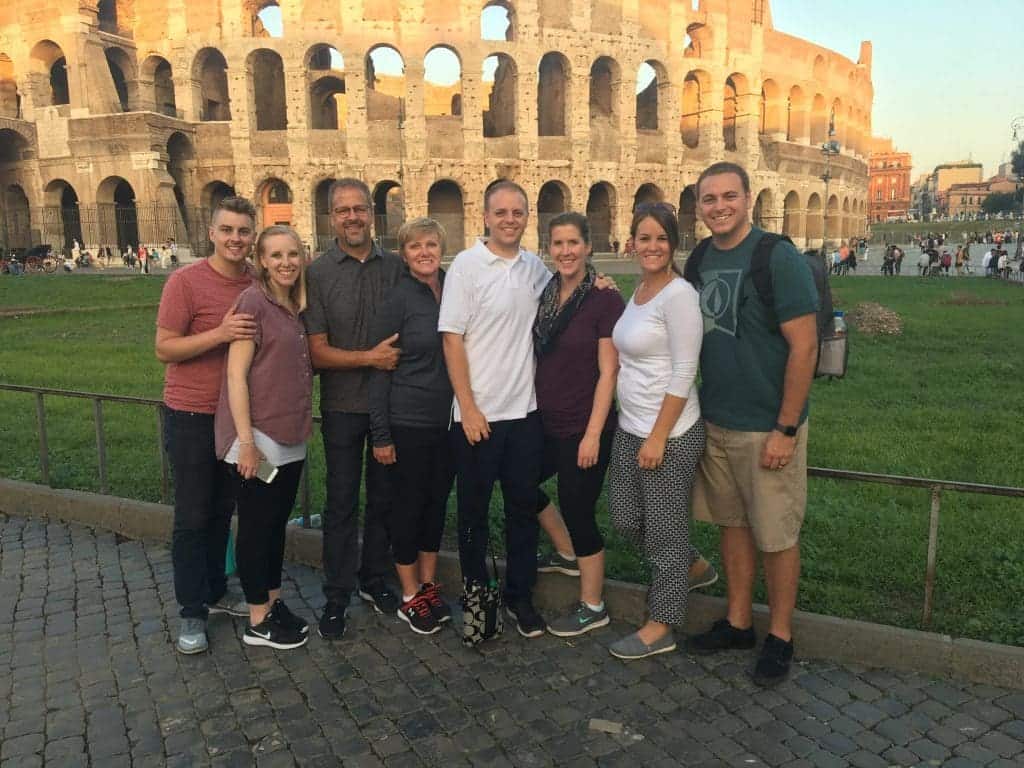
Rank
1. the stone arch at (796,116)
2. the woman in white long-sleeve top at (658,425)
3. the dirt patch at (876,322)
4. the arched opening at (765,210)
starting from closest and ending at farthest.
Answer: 1. the woman in white long-sleeve top at (658,425)
2. the dirt patch at (876,322)
3. the arched opening at (765,210)
4. the stone arch at (796,116)

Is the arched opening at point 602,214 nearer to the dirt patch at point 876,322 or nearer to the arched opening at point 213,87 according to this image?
the arched opening at point 213,87

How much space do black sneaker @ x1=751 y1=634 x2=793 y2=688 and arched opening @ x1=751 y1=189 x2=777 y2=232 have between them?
3921cm

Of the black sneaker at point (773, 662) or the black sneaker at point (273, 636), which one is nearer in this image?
the black sneaker at point (773, 662)

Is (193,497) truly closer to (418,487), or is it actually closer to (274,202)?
(418,487)

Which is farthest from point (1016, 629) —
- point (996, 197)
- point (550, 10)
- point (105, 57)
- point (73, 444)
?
point (996, 197)

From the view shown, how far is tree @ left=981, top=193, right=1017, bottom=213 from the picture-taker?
9686 cm

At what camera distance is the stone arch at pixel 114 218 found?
30656mm

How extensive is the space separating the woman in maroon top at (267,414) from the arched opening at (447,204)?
30475mm

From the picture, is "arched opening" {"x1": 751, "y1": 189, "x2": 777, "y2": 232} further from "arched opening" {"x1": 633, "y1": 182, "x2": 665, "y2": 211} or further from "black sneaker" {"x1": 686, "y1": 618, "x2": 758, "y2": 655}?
"black sneaker" {"x1": 686, "y1": 618, "x2": 758, "y2": 655}

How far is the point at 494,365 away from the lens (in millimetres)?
3486

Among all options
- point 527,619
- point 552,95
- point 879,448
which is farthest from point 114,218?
point 527,619

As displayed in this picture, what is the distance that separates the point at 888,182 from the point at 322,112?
11189 centimetres

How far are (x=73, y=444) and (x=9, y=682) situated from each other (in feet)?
14.5

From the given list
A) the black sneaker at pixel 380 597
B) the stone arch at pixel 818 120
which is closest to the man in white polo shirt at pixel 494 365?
the black sneaker at pixel 380 597
